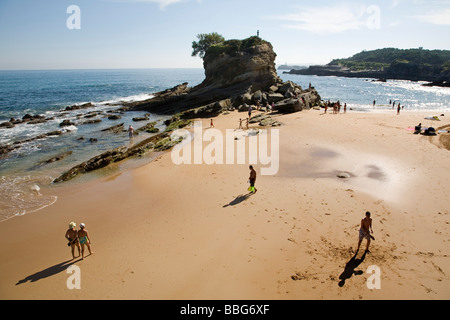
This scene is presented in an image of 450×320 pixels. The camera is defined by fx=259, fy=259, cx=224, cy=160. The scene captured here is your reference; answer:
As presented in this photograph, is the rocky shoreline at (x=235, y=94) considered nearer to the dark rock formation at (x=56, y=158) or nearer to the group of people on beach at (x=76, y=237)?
the dark rock formation at (x=56, y=158)

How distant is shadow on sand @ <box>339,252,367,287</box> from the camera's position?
312 inches

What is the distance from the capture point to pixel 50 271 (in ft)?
28.4

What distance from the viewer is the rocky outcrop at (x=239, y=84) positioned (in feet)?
126

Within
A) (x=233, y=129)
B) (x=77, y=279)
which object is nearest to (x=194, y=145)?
(x=233, y=129)

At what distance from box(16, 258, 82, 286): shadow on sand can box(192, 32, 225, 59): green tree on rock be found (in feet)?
212

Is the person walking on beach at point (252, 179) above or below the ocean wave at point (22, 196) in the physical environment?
above

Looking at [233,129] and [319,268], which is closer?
[319,268]

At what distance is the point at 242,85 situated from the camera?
137ft

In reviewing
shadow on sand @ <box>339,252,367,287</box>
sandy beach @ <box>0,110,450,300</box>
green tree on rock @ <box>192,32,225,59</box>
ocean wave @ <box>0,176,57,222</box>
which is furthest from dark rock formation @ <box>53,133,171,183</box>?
green tree on rock @ <box>192,32,225,59</box>

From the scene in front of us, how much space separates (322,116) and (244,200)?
22144 millimetres
